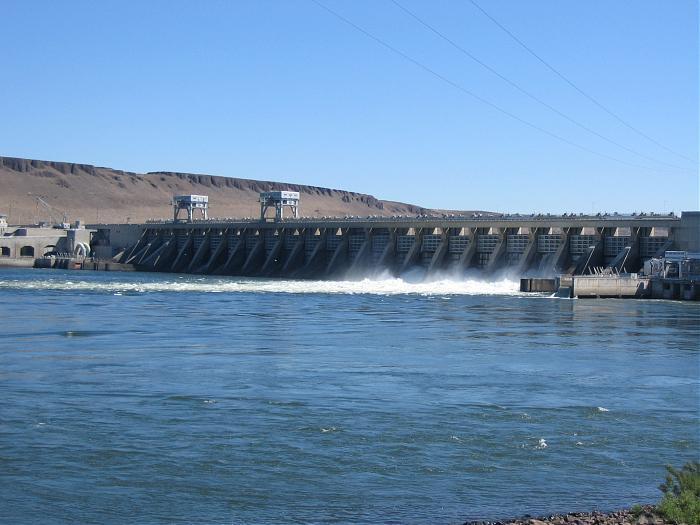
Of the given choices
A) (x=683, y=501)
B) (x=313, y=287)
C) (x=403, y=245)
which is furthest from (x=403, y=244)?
(x=683, y=501)

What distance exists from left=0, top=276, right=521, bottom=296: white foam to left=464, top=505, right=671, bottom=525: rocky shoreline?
4453cm

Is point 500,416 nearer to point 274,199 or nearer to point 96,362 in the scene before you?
point 96,362

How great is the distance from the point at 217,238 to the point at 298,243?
497 inches

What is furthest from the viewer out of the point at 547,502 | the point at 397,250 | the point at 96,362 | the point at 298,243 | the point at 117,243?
the point at 117,243

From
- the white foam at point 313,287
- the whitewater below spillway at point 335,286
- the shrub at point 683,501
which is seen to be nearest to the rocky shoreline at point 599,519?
the shrub at point 683,501

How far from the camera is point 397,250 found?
241ft

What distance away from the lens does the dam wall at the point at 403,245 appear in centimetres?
6031

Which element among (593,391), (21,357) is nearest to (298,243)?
(21,357)

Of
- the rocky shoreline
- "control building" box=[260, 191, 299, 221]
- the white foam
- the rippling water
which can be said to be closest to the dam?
"control building" box=[260, 191, 299, 221]

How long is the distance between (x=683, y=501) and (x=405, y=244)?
63138 mm

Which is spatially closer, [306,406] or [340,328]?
[306,406]

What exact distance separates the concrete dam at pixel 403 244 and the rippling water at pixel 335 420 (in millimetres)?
25871

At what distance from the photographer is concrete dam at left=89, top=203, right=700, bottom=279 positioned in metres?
60.2

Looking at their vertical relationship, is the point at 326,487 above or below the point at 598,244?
below
